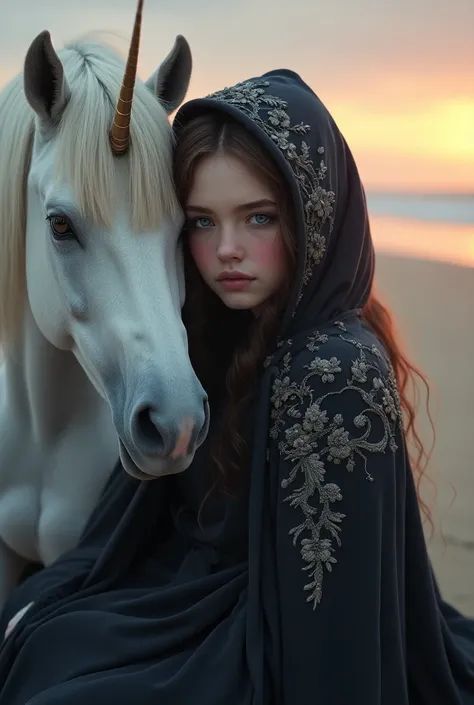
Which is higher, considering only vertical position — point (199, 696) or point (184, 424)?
point (184, 424)

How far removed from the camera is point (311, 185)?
3.53 ft

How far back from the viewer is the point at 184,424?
2.95 feet

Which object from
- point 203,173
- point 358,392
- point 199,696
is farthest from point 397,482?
point 203,173

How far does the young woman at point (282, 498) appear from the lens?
1.03 meters

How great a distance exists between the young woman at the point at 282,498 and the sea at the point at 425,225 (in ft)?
17.7

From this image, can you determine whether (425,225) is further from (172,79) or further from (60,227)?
(60,227)

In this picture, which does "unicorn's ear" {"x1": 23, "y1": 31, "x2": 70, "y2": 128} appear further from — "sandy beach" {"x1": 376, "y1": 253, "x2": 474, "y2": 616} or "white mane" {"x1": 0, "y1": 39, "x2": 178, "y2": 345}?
"sandy beach" {"x1": 376, "y1": 253, "x2": 474, "y2": 616}

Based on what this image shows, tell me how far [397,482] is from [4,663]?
0.58 metres

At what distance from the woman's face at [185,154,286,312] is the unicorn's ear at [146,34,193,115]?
15 centimetres

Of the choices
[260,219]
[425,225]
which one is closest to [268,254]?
[260,219]

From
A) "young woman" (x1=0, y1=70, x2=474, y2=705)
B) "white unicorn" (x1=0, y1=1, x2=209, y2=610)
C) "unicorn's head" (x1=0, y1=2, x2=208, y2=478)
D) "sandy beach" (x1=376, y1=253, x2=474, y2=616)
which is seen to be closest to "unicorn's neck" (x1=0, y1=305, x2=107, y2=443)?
"white unicorn" (x1=0, y1=1, x2=209, y2=610)

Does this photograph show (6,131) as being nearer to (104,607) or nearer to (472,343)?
(104,607)

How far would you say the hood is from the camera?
107 cm

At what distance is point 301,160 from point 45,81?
0.32 m
